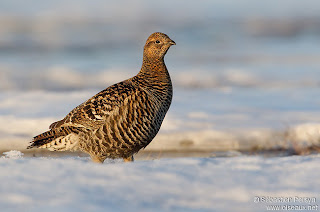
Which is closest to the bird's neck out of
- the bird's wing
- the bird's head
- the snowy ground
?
the bird's head

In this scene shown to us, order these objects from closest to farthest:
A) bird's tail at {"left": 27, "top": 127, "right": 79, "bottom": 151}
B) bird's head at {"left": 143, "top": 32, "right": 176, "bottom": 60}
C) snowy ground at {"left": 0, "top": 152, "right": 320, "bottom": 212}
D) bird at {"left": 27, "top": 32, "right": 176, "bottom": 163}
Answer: snowy ground at {"left": 0, "top": 152, "right": 320, "bottom": 212}, bird at {"left": 27, "top": 32, "right": 176, "bottom": 163}, bird's tail at {"left": 27, "top": 127, "right": 79, "bottom": 151}, bird's head at {"left": 143, "top": 32, "right": 176, "bottom": 60}

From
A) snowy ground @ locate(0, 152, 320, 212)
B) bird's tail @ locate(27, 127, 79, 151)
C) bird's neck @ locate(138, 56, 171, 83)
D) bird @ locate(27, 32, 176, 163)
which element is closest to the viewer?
snowy ground @ locate(0, 152, 320, 212)

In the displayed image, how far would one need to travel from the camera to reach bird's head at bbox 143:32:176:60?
7.96 meters

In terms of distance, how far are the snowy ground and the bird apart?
1775 mm

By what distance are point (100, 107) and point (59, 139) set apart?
0.64 meters

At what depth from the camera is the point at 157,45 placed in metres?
8.00

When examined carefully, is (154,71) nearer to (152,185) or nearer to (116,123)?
(116,123)

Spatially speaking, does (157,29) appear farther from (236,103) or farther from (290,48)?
(236,103)

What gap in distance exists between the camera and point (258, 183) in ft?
15.9

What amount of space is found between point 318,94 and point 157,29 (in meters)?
13.1

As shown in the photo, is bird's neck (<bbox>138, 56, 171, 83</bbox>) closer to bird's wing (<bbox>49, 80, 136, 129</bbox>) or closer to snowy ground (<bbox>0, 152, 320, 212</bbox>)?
bird's wing (<bbox>49, 80, 136, 129</bbox>)

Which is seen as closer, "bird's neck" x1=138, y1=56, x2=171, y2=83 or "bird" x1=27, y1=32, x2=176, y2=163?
"bird" x1=27, y1=32, x2=176, y2=163

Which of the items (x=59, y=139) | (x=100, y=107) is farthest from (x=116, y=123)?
(x=59, y=139)

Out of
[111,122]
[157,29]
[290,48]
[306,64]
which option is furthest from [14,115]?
[157,29]
